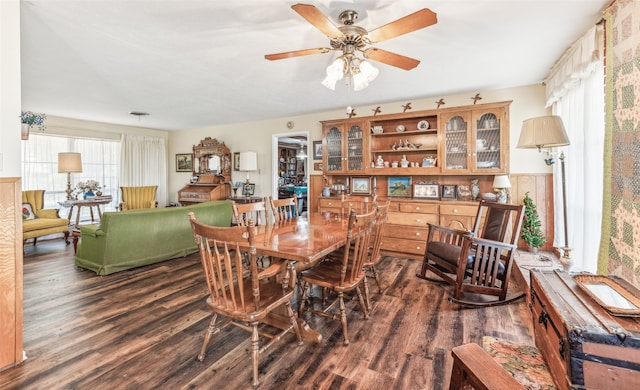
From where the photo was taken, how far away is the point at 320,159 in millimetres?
5531

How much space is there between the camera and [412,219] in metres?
4.28

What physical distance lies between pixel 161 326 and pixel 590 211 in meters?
3.91

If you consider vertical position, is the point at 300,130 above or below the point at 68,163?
above

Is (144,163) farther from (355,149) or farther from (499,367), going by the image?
(499,367)

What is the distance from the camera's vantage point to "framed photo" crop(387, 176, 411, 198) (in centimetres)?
475

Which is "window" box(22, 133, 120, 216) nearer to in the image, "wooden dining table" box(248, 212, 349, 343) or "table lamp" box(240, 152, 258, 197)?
"table lamp" box(240, 152, 258, 197)

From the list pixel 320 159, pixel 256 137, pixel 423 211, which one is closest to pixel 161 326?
pixel 423 211

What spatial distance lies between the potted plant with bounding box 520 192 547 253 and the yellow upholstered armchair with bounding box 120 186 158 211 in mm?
6879

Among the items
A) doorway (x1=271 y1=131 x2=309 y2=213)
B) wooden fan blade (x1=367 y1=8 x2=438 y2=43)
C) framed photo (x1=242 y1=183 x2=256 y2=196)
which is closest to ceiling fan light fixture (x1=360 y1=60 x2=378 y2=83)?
wooden fan blade (x1=367 y1=8 x2=438 y2=43)

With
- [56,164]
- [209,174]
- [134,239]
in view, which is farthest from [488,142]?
[56,164]

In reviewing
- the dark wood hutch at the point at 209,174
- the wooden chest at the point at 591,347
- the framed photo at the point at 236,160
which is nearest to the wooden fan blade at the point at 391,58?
the wooden chest at the point at 591,347

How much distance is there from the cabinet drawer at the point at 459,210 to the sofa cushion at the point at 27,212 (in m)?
6.61

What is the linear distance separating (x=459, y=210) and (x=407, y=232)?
76 cm

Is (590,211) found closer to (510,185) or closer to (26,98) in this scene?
(510,185)
